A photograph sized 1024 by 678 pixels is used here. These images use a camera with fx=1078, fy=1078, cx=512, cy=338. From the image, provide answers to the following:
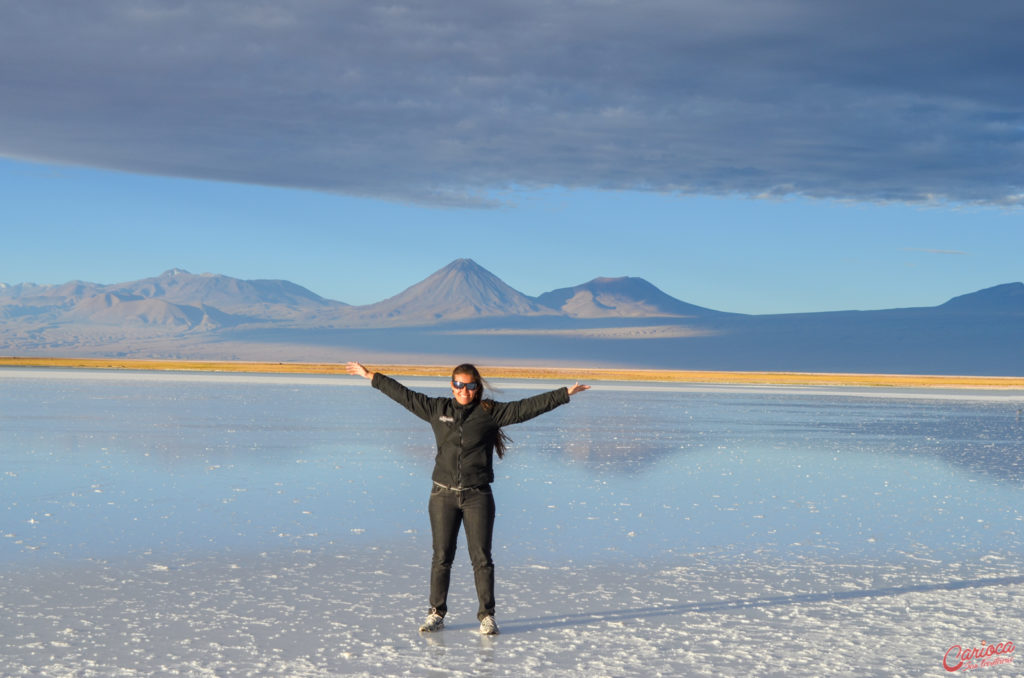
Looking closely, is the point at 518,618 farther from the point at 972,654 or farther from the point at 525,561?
the point at 972,654

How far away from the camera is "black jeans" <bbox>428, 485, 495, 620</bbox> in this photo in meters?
6.57

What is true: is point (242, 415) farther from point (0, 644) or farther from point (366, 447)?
point (0, 644)

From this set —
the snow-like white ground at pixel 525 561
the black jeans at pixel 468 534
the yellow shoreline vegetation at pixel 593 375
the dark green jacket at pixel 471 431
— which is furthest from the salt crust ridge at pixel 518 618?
the yellow shoreline vegetation at pixel 593 375

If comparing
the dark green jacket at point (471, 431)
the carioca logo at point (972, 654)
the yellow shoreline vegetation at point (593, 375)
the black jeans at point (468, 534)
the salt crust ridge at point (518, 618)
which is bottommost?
the yellow shoreline vegetation at point (593, 375)

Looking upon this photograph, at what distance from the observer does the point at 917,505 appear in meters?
12.3

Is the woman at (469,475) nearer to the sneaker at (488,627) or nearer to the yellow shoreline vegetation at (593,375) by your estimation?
the sneaker at (488,627)

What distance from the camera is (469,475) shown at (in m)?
6.57

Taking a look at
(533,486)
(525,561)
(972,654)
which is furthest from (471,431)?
(533,486)

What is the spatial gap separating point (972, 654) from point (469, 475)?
10.2 feet

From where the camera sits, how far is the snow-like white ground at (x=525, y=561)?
6195mm

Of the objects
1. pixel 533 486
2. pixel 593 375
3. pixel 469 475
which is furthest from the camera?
pixel 593 375

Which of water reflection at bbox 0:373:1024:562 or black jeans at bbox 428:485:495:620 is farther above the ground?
black jeans at bbox 428:485:495:620

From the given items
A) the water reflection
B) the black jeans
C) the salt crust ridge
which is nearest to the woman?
the black jeans

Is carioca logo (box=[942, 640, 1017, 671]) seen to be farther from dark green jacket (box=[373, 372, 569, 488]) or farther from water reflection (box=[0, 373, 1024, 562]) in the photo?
water reflection (box=[0, 373, 1024, 562])
